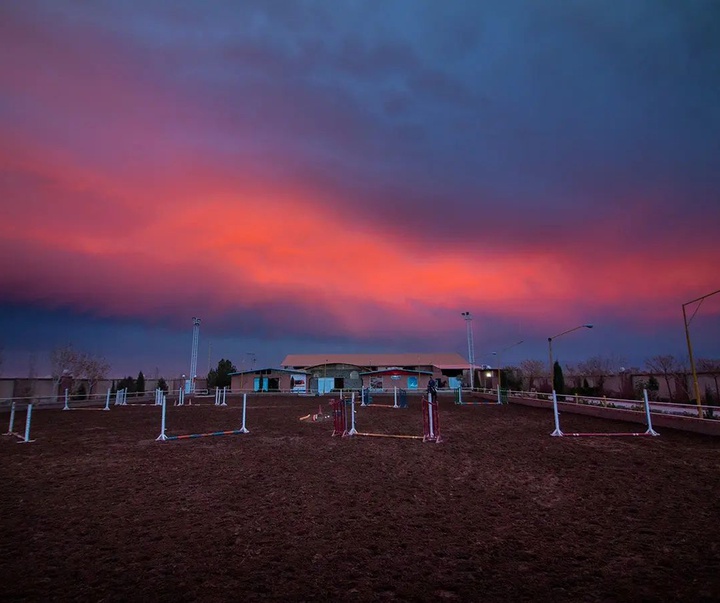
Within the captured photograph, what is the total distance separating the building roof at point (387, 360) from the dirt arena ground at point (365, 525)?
241 feet

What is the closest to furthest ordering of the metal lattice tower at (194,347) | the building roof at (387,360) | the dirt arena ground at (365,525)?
the dirt arena ground at (365,525), the metal lattice tower at (194,347), the building roof at (387,360)

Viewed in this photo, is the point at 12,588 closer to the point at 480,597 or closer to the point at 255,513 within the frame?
the point at 255,513

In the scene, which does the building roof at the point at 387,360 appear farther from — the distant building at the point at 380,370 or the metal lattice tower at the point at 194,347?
the metal lattice tower at the point at 194,347

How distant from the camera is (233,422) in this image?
24219 mm

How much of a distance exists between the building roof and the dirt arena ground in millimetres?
73386

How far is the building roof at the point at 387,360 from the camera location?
8688 cm

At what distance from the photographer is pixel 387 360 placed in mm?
90062

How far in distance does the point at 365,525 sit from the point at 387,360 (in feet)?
275

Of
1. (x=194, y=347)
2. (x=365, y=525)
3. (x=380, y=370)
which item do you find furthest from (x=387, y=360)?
(x=365, y=525)

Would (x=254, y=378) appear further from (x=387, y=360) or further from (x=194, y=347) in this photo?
(x=387, y=360)

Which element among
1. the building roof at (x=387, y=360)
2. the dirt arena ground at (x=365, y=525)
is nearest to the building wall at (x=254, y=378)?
the building roof at (x=387, y=360)

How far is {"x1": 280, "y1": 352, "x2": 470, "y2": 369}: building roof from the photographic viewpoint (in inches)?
3420

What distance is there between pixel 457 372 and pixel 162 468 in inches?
3195

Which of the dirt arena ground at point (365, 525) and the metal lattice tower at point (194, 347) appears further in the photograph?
the metal lattice tower at point (194, 347)
